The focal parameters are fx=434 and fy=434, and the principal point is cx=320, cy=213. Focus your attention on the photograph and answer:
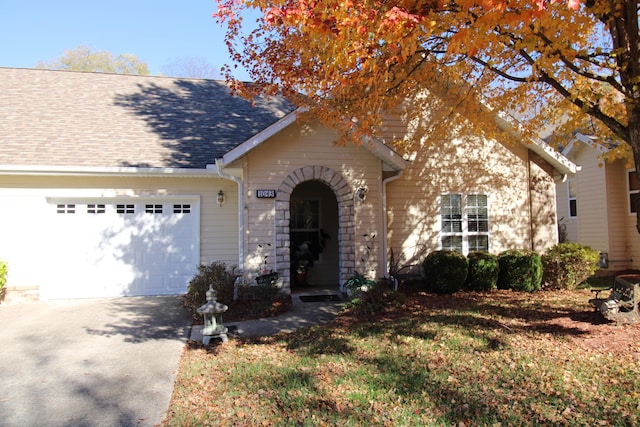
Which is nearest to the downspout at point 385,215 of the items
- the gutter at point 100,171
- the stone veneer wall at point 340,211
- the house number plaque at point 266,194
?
→ the stone veneer wall at point 340,211

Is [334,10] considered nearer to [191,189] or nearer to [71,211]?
[191,189]

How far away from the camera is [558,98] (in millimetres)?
10125

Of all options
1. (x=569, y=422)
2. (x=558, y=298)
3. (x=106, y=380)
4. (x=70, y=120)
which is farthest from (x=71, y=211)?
(x=558, y=298)

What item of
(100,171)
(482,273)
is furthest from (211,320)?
(482,273)

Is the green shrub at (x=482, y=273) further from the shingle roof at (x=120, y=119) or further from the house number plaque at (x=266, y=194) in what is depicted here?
the shingle roof at (x=120, y=119)

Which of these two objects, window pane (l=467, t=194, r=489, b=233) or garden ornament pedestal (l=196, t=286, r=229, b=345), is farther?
window pane (l=467, t=194, r=489, b=233)

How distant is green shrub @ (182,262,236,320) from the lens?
8.66 m

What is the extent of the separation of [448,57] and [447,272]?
4911mm

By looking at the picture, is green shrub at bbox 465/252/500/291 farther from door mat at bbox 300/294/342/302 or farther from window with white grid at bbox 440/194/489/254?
door mat at bbox 300/294/342/302

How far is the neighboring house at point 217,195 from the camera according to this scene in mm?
9839

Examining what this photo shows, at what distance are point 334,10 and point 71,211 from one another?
8.15 m

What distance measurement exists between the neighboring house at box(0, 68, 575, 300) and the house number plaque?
48 mm

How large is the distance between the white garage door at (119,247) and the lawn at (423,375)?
467 centimetres

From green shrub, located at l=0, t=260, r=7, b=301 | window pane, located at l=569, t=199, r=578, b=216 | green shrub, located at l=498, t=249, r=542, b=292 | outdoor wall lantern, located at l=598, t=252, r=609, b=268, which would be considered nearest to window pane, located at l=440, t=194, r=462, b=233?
green shrub, located at l=498, t=249, r=542, b=292
